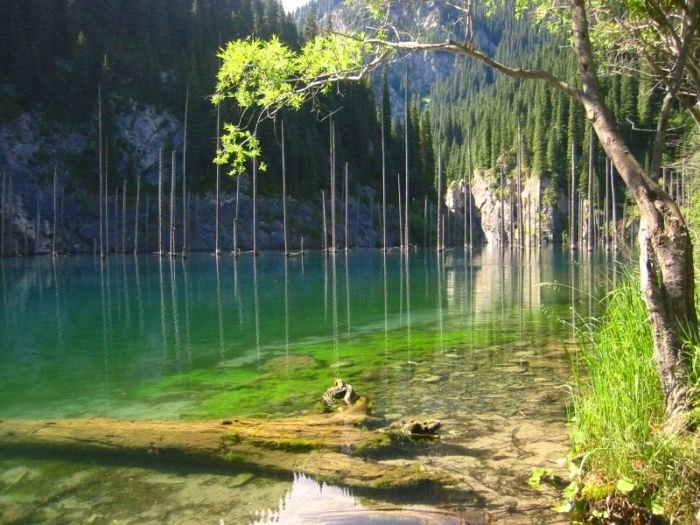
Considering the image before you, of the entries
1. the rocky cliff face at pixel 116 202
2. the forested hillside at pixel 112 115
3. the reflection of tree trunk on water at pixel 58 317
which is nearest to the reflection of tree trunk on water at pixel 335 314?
the reflection of tree trunk on water at pixel 58 317

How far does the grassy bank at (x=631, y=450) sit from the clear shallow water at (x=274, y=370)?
0.79m

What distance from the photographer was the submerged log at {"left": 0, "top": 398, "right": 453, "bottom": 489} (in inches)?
233

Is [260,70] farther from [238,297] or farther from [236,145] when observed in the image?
[238,297]

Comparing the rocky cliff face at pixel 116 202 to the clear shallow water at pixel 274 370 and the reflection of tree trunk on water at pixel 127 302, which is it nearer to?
the reflection of tree trunk on water at pixel 127 302

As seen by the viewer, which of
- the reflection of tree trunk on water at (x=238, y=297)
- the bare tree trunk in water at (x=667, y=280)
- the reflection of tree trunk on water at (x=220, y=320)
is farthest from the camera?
the reflection of tree trunk on water at (x=238, y=297)

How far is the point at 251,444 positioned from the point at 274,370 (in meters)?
5.32

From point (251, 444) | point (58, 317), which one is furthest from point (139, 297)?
point (251, 444)

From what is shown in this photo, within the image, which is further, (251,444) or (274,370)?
(274,370)

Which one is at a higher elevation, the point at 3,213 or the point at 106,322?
the point at 3,213

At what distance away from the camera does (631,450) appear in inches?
176

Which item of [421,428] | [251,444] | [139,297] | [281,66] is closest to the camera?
[281,66]

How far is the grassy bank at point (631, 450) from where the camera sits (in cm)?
417

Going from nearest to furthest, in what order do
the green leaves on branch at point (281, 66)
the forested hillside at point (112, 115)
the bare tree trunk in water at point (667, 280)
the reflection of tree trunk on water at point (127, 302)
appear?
the bare tree trunk in water at point (667, 280) < the green leaves on branch at point (281, 66) < the reflection of tree trunk on water at point (127, 302) < the forested hillside at point (112, 115)

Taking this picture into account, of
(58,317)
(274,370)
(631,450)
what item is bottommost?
(274,370)
